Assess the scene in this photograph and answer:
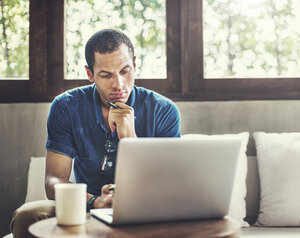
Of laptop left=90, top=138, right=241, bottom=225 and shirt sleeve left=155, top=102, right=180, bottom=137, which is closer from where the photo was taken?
laptop left=90, top=138, right=241, bottom=225

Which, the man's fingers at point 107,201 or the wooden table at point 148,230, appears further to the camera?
the man's fingers at point 107,201

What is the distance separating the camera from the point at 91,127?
6.37 ft

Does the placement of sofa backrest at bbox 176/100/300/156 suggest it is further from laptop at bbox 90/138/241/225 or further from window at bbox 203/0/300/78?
laptop at bbox 90/138/241/225

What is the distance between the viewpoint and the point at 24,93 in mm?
2607

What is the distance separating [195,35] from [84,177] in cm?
115

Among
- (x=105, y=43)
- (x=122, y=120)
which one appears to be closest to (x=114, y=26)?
(x=105, y=43)

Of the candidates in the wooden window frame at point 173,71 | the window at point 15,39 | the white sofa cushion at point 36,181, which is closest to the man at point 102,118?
the white sofa cushion at point 36,181

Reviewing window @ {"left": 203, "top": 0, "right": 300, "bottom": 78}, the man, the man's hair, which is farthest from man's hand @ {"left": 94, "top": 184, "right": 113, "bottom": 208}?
window @ {"left": 203, "top": 0, "right": 300, "bottom": 78}

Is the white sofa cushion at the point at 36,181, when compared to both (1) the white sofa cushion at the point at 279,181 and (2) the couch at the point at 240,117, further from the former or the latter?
(1) the white sofa cushion at the point at 279,181

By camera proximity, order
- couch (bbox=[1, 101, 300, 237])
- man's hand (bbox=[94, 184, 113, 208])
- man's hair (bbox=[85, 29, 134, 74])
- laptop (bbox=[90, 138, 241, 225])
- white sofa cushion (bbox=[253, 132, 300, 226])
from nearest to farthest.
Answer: laptop (bbox=[90, 138, 241, 225]) → man's hand (bbox=[94, 184, 113, 208]) → man's hair (bbox=[85, 29, 134, 74]) → white sofa cushion (bbox=[253, 132, 300, 226]) → couch (bbox=[1, 101, 300, 237])

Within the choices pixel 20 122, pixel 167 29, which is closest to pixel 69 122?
pixel 20 122

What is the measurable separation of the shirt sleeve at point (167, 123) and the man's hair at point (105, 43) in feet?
1.01

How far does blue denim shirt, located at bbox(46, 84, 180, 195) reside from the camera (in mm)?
1897

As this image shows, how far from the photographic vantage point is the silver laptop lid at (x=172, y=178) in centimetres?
110
